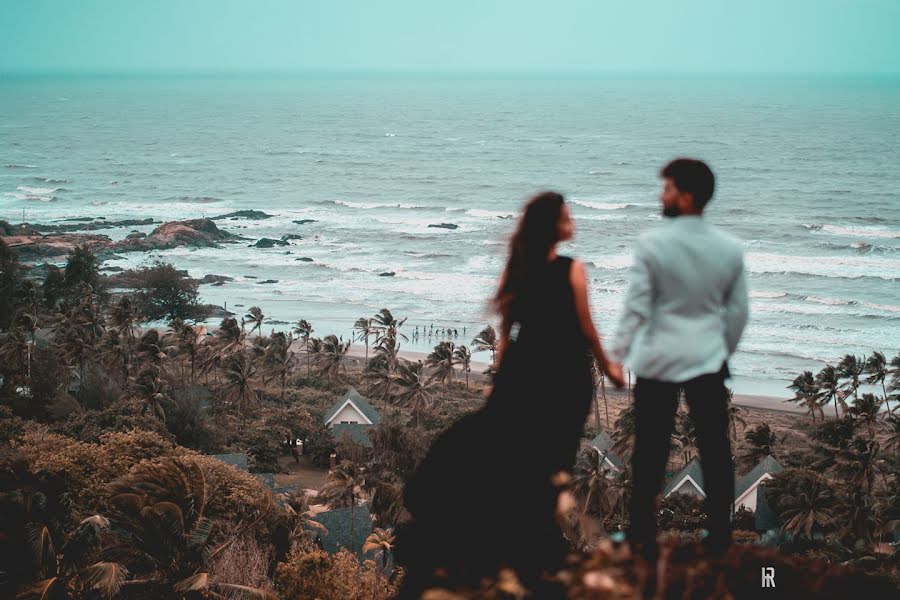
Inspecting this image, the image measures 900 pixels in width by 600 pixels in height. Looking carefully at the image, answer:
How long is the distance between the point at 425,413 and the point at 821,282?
1527 inches

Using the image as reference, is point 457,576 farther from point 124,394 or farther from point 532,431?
point 124,394

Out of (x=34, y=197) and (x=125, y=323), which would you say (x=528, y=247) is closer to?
(x=125, y=323)

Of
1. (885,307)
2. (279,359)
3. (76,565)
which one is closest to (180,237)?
(279,359)

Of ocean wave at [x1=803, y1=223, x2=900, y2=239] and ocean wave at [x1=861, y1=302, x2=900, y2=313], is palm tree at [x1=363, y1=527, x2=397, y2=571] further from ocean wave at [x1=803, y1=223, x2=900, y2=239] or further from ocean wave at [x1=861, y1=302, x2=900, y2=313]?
ocean wave at [x1=803, y1=223, x2=900, y2=239]

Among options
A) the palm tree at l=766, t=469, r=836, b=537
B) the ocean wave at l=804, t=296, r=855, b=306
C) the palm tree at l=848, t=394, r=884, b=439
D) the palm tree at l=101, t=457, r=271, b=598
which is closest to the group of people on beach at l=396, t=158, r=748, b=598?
the palm tree at l=101, t=457, r=271, b=598

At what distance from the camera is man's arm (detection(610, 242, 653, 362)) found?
4.36 metres

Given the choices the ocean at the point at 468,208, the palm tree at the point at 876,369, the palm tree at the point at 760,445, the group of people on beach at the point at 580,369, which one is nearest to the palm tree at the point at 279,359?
the ocean at the point at 468,208

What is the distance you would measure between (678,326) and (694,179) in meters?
0.75

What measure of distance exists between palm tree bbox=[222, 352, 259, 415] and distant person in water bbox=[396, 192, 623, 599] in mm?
42540

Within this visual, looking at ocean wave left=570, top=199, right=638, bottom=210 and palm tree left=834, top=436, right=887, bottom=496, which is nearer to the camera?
palm tree left=834, top=436, right=887, bottom=496

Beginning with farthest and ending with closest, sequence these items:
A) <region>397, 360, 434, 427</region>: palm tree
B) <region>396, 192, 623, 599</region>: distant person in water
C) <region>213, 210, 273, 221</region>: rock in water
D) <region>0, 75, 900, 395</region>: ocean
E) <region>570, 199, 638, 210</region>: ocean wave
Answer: <region>213, 210, 273, 221</region>: rock in water < <region>570, 199, 638, 210</region>: ocean wave < <region>0, 75, 900, 395</region>: ocean < <region>397, 360, 434, 427</region>: palm tree < <region>396, 192, 623, 599</region>: distant person in water

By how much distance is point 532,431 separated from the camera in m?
4.58

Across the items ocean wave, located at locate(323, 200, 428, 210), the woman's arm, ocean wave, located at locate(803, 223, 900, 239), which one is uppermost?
the woman's arm

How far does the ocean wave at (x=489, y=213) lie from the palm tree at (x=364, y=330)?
4365 centimetres
